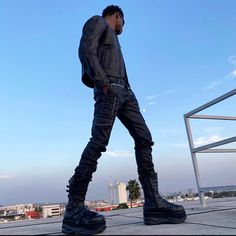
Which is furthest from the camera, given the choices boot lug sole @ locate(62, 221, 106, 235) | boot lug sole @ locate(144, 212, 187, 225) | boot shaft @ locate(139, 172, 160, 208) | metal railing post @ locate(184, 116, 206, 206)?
metal railing post @ locate(184, 116, 206, 206)

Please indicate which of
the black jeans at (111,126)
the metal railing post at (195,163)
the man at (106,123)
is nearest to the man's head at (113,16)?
the man at (106,123)

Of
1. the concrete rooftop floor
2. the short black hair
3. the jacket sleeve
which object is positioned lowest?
the concrete rooftop floor

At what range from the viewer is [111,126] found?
2.11 metres

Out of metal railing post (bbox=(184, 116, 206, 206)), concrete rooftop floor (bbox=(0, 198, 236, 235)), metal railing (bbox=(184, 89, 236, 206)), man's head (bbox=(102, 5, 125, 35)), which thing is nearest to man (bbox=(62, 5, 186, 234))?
man's head (bbox=(102, 5, 125, 35))

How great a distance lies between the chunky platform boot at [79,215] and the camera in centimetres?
182

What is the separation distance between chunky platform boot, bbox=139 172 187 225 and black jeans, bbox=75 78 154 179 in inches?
4.0

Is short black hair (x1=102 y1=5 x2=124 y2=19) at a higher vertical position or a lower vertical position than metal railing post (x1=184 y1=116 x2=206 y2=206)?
higher

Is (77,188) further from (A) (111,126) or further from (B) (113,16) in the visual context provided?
(B) (113,16)

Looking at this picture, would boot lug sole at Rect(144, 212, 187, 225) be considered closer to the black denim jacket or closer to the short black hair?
the black denim jacket

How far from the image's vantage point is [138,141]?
2336 millimetres

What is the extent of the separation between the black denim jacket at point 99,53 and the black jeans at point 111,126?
0.35 ft

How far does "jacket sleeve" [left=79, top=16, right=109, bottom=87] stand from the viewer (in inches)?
80.3

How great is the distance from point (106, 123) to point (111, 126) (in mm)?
55

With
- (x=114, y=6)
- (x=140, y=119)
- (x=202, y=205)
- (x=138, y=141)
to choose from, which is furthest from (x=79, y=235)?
(x=202, y=205)
